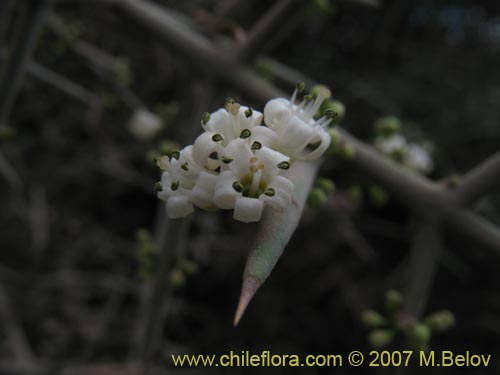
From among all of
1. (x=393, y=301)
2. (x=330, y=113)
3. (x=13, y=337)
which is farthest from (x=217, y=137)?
(x=13, y=337)

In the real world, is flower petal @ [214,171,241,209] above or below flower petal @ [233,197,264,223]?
above

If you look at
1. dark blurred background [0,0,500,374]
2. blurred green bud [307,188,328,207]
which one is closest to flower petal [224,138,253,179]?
blurred green bud [307,188,328,207]

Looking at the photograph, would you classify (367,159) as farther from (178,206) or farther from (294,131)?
(178,206)

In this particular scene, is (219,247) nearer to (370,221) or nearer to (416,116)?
(370,221)

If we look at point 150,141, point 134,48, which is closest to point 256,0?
point 134,48

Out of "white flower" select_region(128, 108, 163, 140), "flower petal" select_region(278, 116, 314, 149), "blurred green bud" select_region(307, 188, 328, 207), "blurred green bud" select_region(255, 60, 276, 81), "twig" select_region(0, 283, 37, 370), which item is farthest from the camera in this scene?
"white flower" select_region(128, 108, 163, 140)

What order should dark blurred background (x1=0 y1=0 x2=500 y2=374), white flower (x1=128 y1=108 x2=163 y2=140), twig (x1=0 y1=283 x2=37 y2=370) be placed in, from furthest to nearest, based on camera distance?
dark blurred background (x1=0 y1=0 x2=500 y2=374) → white flower (x1=128 y1=108 x2=163 y2=140) → twig (x1=0 y1=283 x2=37 y2=370)

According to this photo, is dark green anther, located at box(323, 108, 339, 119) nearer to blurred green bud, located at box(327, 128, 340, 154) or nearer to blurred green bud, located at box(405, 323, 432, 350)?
blurred green bud, located at box(327, 128, 340, 154)
